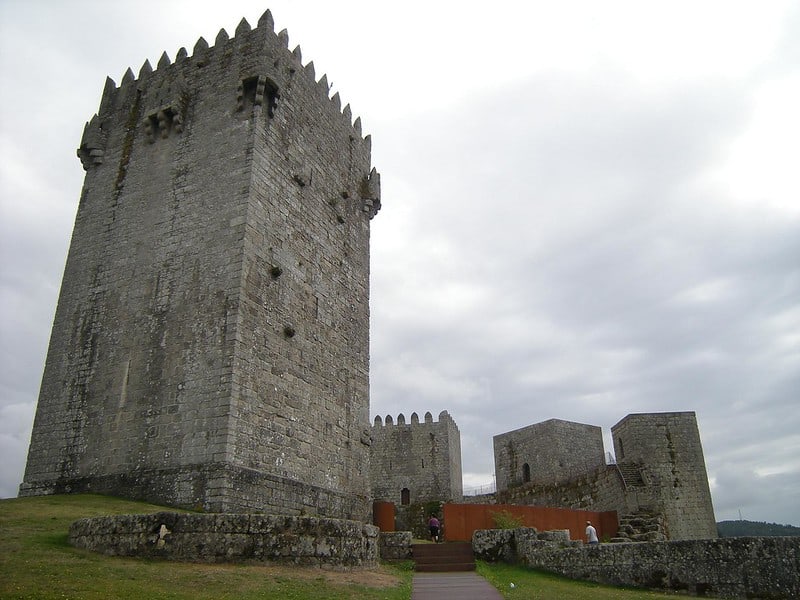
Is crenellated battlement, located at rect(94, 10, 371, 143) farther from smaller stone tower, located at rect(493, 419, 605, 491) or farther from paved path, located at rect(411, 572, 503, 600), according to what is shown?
smaller stone tower, located at rect(493, 419, 605, 491)

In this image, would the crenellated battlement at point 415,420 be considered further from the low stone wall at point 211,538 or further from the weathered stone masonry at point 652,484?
the low stone wall at point 211,538

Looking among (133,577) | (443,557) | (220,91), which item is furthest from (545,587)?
(220,91)

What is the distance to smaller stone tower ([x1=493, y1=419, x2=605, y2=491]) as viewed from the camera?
31.2 metres

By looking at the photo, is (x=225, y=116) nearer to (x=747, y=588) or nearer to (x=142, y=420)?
(x=142, y=420)

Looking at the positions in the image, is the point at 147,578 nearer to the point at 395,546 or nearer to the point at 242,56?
the point at 395,546

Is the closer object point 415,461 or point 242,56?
point 242,56

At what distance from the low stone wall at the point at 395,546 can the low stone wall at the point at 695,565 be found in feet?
9.48

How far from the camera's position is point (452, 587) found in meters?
10.9

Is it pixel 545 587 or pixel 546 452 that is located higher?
pixel 546 452

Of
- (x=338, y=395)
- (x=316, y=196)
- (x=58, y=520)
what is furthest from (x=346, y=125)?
(x=58, y=520)

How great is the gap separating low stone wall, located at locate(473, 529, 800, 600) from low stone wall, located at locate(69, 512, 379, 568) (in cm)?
596

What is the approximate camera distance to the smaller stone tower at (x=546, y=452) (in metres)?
31.2

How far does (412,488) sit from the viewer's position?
37.5 metres

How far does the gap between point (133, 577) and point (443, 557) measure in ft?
27.2
